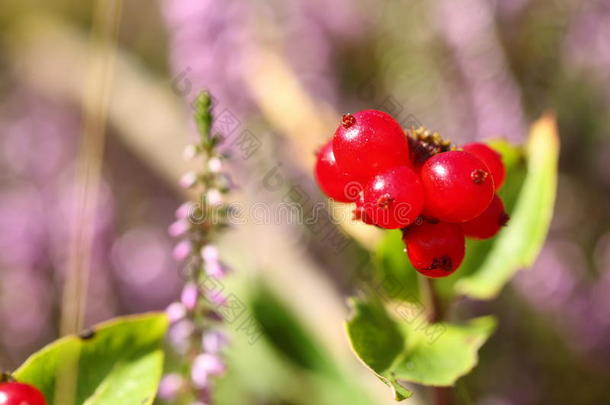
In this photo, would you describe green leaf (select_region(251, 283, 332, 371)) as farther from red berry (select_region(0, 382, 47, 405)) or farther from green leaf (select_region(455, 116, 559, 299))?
red berry (select_region(0, 382, 47, 405))

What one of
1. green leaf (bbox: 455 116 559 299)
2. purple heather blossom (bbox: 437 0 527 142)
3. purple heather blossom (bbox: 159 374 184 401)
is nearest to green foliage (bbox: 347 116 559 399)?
green leaf (bbox: 455 116 559 299)

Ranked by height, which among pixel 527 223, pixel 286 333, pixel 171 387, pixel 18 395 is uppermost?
pixel 527 223

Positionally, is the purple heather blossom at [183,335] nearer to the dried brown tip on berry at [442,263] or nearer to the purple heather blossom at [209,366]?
the purple heather blossom at [209,366]

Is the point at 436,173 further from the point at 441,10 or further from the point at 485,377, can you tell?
the point at 441,10

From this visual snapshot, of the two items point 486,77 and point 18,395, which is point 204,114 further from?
point 486,77

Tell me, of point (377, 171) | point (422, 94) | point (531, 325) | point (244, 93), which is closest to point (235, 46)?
point (244, 93)

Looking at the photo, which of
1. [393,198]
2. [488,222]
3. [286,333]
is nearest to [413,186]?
[393,198]

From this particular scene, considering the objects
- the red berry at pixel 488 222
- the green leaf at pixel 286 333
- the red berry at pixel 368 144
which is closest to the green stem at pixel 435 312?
the red berry at pixel 488 222
